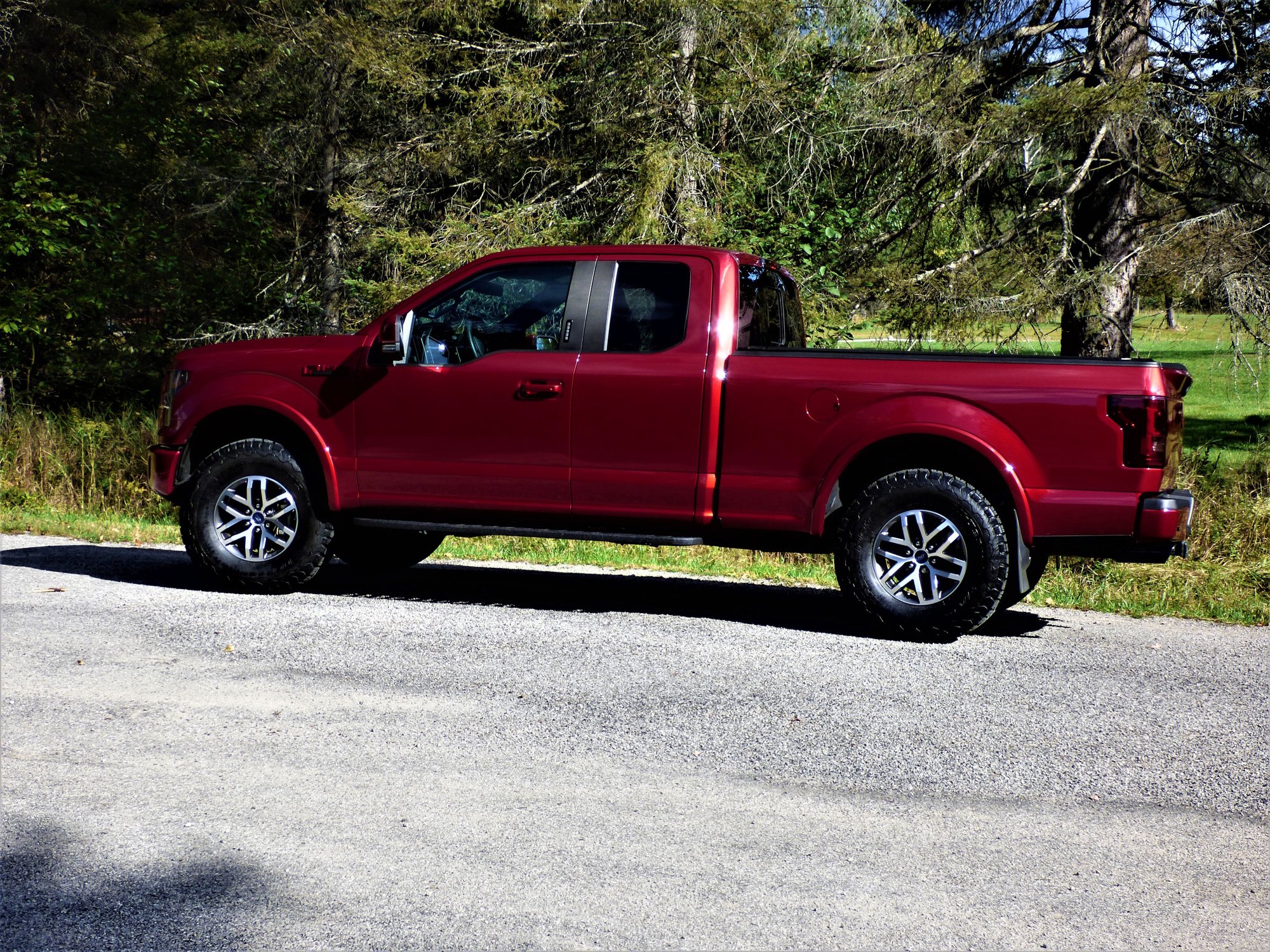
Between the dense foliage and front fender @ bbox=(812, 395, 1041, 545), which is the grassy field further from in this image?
front fender @ bbox=(812, 395, 1041, 545)

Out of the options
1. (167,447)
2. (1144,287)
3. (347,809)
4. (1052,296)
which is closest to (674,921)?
(347,809)

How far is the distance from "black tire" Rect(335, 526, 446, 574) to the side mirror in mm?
1396

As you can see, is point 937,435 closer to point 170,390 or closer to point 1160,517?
point 1160,517

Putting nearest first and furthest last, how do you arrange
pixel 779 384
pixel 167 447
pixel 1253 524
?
pixel 779 384 → pixel 167 447 → pixel 1253 524

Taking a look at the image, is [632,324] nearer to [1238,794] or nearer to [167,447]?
[167,447]

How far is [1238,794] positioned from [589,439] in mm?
3928

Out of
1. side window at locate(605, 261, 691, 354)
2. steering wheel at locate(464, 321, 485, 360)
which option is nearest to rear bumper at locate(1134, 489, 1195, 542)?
side window at locate(605, 261, 691, 354)

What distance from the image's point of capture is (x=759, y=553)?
11.5 meters

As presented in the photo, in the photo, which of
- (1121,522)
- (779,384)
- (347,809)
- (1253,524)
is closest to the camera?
(347,809)

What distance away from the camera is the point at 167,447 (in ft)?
26.3

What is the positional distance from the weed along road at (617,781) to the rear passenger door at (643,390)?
0.75m

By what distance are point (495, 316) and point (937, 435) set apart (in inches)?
105

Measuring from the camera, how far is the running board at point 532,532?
7199 millimetres

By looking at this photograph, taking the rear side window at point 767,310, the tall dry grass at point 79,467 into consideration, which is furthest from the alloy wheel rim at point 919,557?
the tall dry grass at point 79,467
